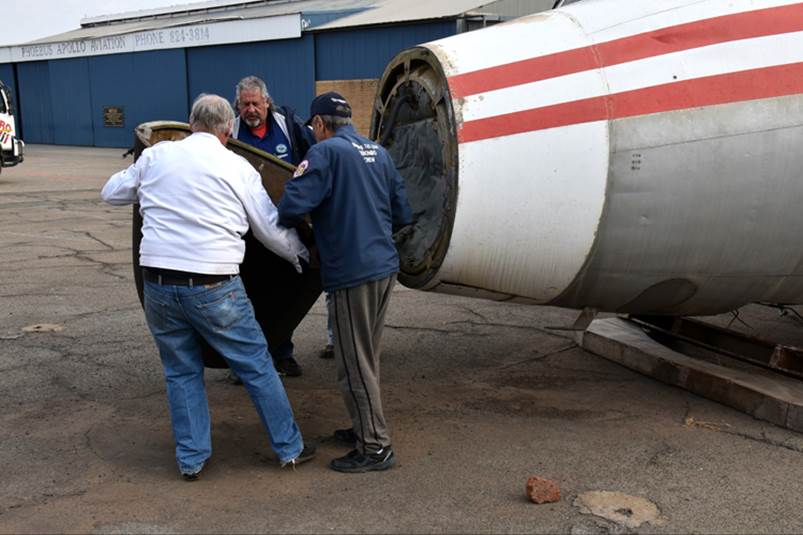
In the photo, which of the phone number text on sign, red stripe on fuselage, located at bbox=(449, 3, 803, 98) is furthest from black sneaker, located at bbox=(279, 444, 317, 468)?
the phone number text on sign

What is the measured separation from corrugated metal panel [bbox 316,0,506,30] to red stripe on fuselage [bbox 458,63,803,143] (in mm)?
16244

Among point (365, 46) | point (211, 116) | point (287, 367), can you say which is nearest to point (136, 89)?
point (365, 46)

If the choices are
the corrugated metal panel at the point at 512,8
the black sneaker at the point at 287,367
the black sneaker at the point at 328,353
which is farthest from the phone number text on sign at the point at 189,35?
the black sneaker at the point at 287,367

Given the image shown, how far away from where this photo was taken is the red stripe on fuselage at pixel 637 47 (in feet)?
13.9

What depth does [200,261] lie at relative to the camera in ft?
13.2

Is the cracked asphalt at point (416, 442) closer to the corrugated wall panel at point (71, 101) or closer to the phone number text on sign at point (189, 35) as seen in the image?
the phone number text on sign at point (189, 35)

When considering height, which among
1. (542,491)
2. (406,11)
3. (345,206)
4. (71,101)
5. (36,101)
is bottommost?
(36,101)

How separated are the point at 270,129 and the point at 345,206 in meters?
1.71

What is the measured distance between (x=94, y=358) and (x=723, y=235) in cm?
403

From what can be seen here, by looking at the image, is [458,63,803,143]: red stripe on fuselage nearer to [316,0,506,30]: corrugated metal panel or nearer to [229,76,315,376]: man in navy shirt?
[229,76,315,376]: man in navy shirt

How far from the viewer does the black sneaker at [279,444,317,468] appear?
4.27m

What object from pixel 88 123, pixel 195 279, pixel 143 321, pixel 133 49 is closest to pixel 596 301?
pixel 195 279

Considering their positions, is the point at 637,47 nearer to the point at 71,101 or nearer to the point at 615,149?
the point at 615,149

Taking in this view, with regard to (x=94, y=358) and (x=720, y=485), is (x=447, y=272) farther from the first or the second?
(x=94, y=358)
